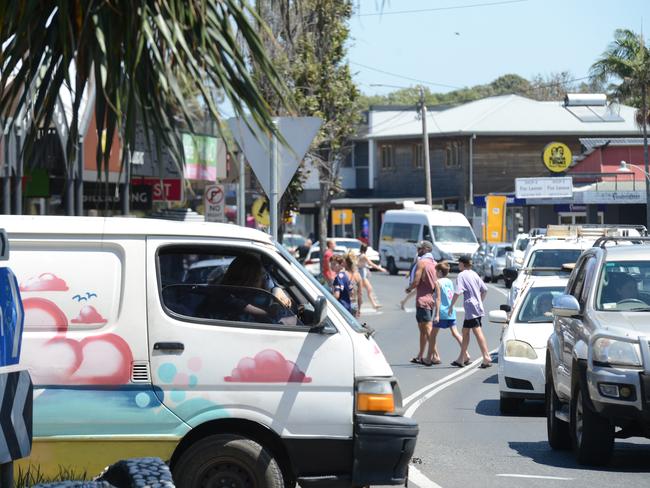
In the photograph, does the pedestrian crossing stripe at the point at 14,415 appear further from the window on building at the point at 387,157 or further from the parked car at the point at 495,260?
the window on building at the point at 387,157

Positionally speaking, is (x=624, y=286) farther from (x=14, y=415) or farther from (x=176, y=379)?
(x=14, y=415)

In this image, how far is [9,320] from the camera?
5020 mm

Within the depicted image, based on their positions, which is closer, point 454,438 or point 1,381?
point 1,381

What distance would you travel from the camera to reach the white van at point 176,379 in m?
7.08

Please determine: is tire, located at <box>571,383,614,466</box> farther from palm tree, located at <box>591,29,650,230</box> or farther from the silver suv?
palm tree, located at <box>591,29,650,230</box>

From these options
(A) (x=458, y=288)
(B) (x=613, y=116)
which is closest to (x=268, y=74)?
(A) (x=458, y=288)

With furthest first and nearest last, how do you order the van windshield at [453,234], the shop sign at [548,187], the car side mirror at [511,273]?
the shop sign at [548,187], the van windshield at [453,234], the car side mirror at [511,273]

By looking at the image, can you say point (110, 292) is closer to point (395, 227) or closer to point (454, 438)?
point (454, 438)

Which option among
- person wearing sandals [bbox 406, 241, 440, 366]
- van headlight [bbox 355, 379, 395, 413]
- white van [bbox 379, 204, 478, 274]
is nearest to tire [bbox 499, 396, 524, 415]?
person wearing sandals [bbox 406, 241, 440, 366]

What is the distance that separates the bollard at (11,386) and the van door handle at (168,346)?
79.9 inches

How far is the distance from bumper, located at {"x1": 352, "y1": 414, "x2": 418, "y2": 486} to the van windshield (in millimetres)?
45649

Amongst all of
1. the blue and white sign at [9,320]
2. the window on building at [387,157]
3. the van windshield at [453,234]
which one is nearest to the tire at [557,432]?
the blue and white sign at [9,320]

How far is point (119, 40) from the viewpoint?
4.48m

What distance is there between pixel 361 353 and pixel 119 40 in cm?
337
